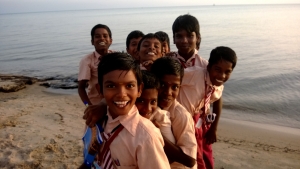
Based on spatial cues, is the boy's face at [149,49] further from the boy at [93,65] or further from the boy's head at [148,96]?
the boy at [93,65]

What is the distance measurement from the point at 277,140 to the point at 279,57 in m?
10.6

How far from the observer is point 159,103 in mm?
2227

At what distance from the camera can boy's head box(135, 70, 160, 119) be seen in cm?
206

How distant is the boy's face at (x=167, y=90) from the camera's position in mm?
2201

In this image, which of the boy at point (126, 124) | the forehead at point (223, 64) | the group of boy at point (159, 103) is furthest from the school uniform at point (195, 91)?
the boy at point (126, 124)

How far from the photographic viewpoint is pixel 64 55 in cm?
1977

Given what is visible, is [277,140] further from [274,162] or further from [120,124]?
[120,124]

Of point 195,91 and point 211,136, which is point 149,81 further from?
point 211,136

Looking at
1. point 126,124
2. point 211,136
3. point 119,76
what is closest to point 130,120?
point 126,124

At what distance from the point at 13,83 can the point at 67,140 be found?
21.1 feet

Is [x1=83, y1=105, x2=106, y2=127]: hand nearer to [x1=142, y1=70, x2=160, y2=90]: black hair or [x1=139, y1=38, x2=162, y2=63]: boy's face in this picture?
[x1=142, y1=70, x2=160, y2=90]: black hair

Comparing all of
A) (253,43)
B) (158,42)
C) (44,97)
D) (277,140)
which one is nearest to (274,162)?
(277,140)

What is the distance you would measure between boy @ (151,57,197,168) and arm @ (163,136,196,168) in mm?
30

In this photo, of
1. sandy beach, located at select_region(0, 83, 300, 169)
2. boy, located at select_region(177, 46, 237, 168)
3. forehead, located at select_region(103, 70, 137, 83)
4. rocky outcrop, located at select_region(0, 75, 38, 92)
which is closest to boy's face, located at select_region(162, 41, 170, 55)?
boy, located at select_region(177, 46, 237, 168)
